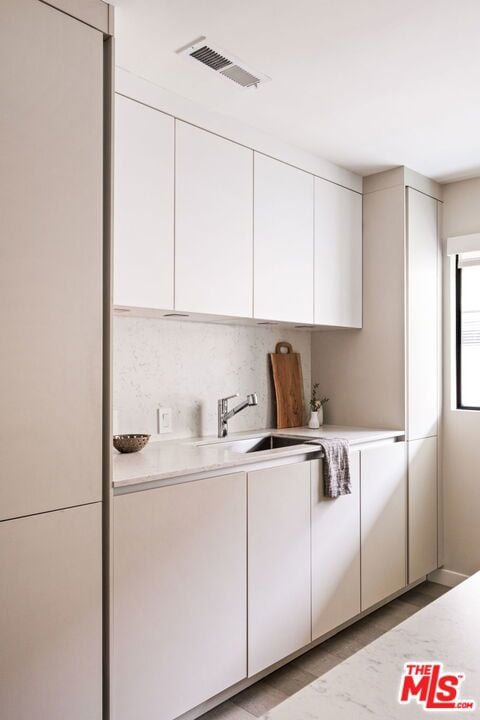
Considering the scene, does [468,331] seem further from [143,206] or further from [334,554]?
[143,206]

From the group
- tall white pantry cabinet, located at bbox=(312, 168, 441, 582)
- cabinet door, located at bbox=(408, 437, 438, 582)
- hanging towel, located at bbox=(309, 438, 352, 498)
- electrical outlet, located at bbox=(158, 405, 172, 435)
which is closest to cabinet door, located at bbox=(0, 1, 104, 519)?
electrical outlet, located at bbox=(158, 405, 172, 435)

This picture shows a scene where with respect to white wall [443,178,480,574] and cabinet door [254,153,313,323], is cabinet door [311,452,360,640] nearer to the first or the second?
cabinet door [254,153,313,323]

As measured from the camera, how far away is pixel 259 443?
302 cm

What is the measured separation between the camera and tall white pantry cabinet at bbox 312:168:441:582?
3254 millimetres

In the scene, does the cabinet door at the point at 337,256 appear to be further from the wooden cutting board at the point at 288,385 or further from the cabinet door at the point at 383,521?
the cabinet door at the point at 383,521

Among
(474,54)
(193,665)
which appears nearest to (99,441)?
(193,665)

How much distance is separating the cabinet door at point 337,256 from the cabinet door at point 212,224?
569mm

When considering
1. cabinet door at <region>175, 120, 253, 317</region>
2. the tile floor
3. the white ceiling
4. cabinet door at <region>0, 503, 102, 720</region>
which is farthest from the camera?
cabinet door at <region>175, 120, 253, 317</region>

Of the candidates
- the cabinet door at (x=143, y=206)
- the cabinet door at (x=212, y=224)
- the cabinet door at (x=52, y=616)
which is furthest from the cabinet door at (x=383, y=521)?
the cabinet door at (x=52, y=616)

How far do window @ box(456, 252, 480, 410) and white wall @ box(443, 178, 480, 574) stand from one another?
0.21 ft

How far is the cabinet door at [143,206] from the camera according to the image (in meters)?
2.12

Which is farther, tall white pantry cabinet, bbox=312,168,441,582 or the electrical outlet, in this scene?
tall white pantry cabinet, bbox=312,168,441,582

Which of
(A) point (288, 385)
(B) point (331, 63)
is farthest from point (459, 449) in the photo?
(B) point (331, 63)

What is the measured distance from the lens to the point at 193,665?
2.03 metres
